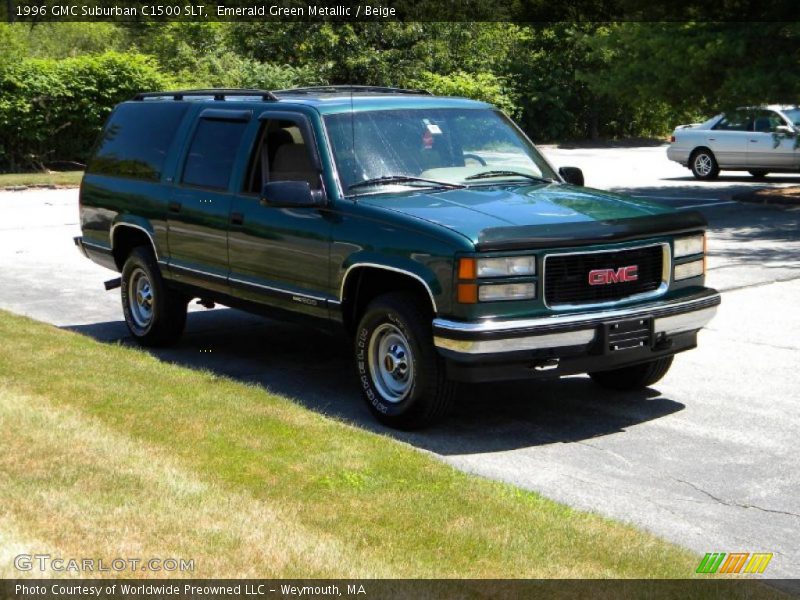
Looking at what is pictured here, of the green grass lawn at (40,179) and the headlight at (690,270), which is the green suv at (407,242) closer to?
the headlight at (690,270)

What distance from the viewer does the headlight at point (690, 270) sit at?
771 cm

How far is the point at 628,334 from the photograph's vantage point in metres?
7.19

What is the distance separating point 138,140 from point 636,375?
4.57 meters

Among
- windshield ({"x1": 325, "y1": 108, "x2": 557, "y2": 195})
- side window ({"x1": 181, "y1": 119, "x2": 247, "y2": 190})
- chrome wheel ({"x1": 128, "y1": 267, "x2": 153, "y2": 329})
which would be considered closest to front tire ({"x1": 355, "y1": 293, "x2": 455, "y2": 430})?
windshield ({"x1": 325, "y1": 108, "x2": 557, "y2": 195})

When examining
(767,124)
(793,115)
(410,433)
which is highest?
(793,115)

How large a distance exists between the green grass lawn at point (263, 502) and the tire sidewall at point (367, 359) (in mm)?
382

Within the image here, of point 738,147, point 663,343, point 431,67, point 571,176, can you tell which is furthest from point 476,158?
point 431,67

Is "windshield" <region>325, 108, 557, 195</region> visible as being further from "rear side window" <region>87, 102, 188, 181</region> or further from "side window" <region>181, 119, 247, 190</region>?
"rear side window" <region>87, 102, 188, 181</region>

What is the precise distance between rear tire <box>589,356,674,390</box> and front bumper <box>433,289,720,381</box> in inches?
34.3

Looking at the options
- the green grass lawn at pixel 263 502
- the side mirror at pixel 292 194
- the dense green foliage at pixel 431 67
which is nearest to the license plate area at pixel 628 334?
the green grass lawn at pixel 263 502

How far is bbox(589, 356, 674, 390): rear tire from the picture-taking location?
830 centimetres

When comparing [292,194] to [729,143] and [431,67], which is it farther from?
[431,67]

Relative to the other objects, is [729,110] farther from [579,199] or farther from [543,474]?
[543,474]

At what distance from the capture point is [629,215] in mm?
7496
